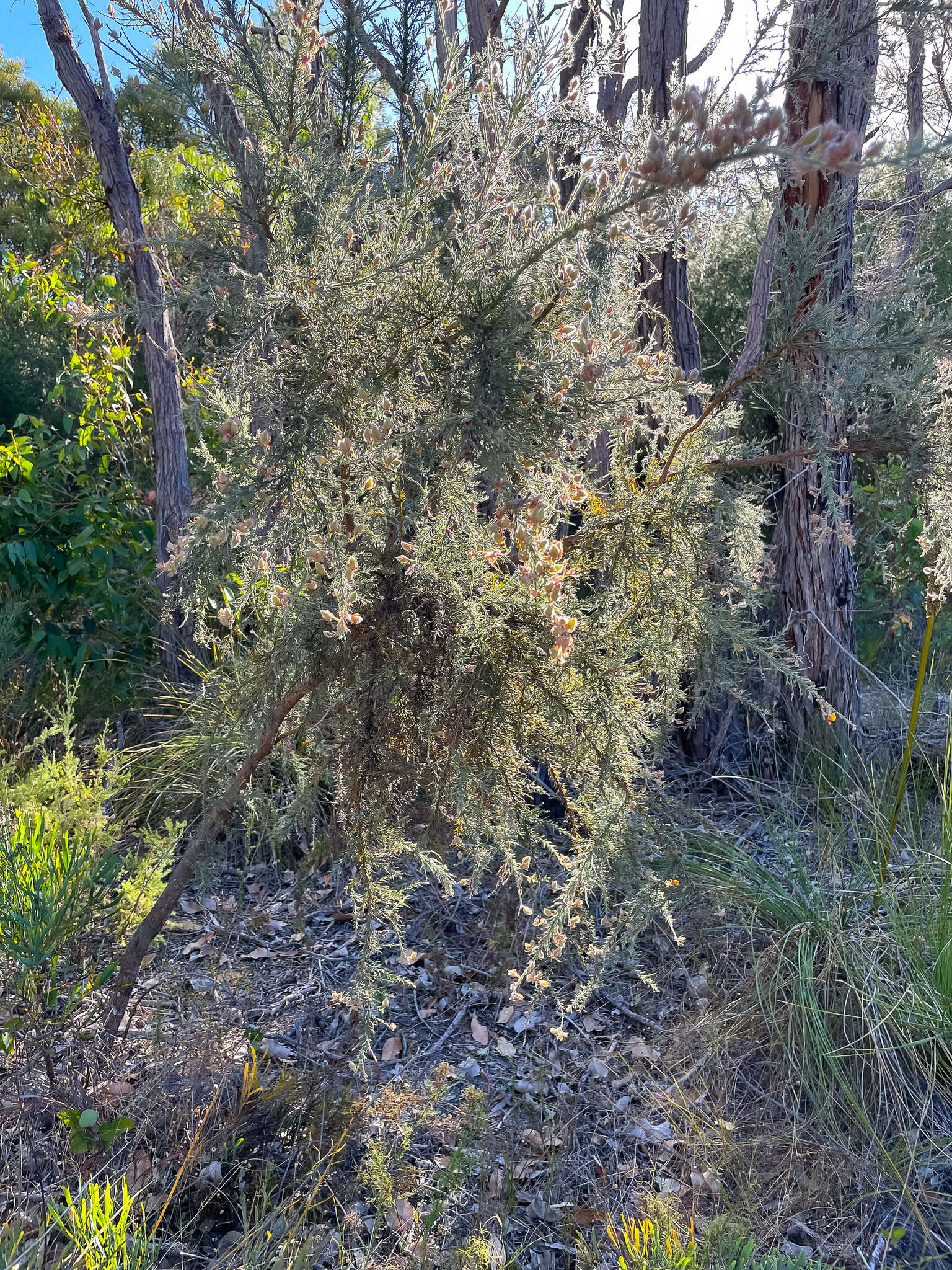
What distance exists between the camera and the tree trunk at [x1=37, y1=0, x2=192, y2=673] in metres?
3.73

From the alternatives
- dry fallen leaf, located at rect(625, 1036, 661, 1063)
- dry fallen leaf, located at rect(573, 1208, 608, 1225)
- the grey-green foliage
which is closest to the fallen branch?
the grey-green foliage

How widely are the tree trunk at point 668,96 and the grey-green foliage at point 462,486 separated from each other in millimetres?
1387

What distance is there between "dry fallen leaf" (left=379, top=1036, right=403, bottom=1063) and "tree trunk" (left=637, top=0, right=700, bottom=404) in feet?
8.96

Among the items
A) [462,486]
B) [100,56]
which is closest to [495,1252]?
[462,486]

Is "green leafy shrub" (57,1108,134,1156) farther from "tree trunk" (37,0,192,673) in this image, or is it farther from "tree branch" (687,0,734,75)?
"tree branch" (687,0,734,75)

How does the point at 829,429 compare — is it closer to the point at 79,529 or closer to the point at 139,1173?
the point at 139,1173

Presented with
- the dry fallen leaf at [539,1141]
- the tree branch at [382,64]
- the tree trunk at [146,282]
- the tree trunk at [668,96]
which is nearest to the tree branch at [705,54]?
the tree trunk at [668,96]

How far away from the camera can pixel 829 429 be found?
272 cm

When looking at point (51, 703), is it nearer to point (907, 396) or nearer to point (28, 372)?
point (28, 372)

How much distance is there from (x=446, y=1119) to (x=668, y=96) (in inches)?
157

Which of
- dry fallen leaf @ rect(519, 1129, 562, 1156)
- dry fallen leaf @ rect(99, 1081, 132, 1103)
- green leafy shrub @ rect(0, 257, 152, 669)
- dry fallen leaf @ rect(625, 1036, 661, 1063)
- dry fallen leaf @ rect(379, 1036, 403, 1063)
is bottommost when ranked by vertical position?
dry fallen leaf @ rect(519, 1129, 562, 1156)

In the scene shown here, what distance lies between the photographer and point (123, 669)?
4277 millimetres

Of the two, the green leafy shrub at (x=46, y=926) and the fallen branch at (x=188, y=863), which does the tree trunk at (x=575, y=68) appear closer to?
the fallen branch at (x=188, y=863)

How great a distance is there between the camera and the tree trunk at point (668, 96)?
3701mm
